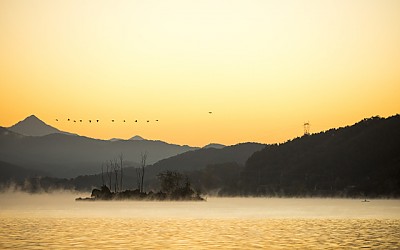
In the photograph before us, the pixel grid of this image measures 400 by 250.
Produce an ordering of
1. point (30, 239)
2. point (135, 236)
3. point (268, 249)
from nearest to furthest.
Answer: point (268, 249), point (30, 239), point (135, 236)

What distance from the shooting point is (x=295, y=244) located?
214 ft

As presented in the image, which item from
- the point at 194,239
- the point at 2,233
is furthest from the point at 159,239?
the point at 2,233

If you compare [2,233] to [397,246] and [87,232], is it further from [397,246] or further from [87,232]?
[397,246]

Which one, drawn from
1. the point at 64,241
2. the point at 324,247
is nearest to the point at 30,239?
the point at 64,241

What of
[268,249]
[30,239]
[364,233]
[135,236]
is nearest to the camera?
[268,249]

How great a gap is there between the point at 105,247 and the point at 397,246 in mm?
27645

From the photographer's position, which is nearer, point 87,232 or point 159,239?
point 159,239

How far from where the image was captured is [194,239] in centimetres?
7212

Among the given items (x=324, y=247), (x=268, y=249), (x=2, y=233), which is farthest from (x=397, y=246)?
(x=2, y=233)

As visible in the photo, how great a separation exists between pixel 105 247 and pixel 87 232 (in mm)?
22066

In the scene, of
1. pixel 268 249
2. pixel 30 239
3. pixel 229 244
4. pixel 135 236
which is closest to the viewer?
pixel 268 249

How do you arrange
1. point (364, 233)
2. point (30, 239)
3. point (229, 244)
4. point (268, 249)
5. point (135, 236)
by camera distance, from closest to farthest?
point (268, 249), point (229, 244), point (30, 239), point (135, 236), point (364, 233)

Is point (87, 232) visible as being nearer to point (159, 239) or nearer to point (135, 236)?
point (135, 236)

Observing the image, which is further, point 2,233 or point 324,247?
point 2,233
